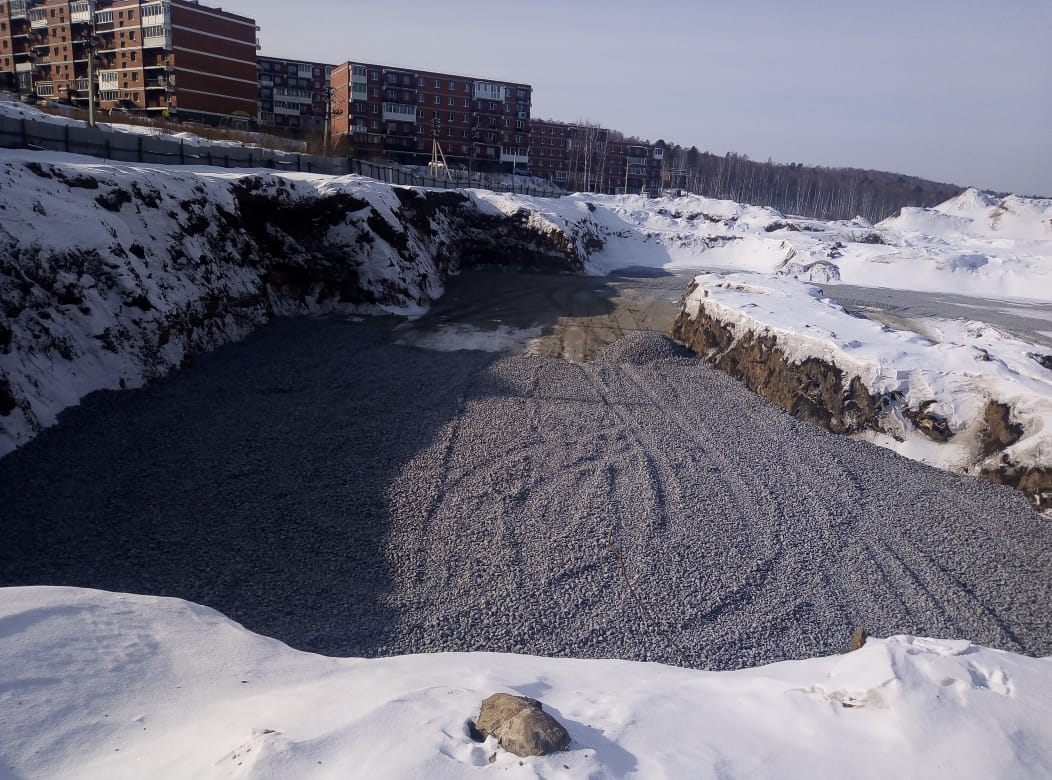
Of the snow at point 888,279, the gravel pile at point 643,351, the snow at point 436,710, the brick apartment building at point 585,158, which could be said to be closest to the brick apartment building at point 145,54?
the snow at point 888,279

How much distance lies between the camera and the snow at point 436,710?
3.18 m

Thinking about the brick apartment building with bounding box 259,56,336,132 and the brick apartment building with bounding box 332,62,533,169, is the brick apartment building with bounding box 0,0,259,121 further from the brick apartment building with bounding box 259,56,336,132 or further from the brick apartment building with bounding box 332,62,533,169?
the brick apartment building with bounding box 259,56,336,132

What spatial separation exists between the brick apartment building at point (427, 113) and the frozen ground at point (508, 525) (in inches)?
2329

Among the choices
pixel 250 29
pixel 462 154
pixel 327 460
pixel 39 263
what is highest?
pixel 250 29

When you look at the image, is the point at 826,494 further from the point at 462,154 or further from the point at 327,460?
the point at 462,154

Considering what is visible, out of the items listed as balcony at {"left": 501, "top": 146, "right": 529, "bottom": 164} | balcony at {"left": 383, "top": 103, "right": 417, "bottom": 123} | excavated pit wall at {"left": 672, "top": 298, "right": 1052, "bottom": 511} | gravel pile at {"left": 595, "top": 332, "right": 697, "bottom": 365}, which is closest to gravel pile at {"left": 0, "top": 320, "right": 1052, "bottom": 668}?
excavated pit wall at {"left": 672, "top": 298, "right": 1052, "bottom": 511}

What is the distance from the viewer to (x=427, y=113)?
6812 cm

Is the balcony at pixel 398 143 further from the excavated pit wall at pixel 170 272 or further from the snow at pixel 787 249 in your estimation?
the excavated pit wall at pixel 170 272

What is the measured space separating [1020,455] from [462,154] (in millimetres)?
67537

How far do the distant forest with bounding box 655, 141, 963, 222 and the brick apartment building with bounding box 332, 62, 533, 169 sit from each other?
29970 millimetres

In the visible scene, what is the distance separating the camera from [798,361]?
41.6 feet

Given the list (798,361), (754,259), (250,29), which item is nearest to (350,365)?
(798,361)

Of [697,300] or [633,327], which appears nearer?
[697,300]

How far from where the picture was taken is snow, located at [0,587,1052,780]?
3176mm
